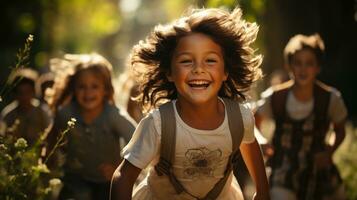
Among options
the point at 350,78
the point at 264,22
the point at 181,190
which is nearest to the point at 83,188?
the point at 181,190

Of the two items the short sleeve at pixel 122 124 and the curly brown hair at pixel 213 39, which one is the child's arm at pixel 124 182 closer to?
the curly brown hair at pixel 213 39

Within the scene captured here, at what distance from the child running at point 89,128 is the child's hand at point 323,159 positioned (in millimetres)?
1937

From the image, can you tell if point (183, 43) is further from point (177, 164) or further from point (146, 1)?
point (146, 1)

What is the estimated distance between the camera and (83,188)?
24.3ft

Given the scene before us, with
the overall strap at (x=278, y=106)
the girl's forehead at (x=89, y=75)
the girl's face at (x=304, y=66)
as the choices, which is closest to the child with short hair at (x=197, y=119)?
the girl's forehead at (x=89, y=75)

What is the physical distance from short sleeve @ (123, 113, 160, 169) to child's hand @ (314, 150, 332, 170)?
340cm

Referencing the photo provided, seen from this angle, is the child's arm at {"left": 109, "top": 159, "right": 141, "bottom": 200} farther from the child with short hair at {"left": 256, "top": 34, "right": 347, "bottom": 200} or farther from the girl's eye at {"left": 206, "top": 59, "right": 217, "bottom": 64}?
the child with short hair at {"left": 256, "top": 34, "right": 347, "bottom": 200}

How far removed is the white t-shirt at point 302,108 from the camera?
806 centimetres

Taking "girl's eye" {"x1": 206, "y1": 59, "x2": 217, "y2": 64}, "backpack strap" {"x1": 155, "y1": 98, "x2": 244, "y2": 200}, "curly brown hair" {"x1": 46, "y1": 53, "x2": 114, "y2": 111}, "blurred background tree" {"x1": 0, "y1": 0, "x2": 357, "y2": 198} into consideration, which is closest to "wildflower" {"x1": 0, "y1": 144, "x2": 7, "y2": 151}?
"backpack strap" {"x1": 155, "y1": 98, "x2": 244, "y2": 200}

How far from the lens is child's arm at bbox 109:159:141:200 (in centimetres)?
470

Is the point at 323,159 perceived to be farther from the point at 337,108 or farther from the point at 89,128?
the point at 89,128

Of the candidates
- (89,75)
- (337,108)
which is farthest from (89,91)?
(337,108)

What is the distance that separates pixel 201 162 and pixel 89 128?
2797 millimetres

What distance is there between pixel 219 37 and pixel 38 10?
1407 inches
